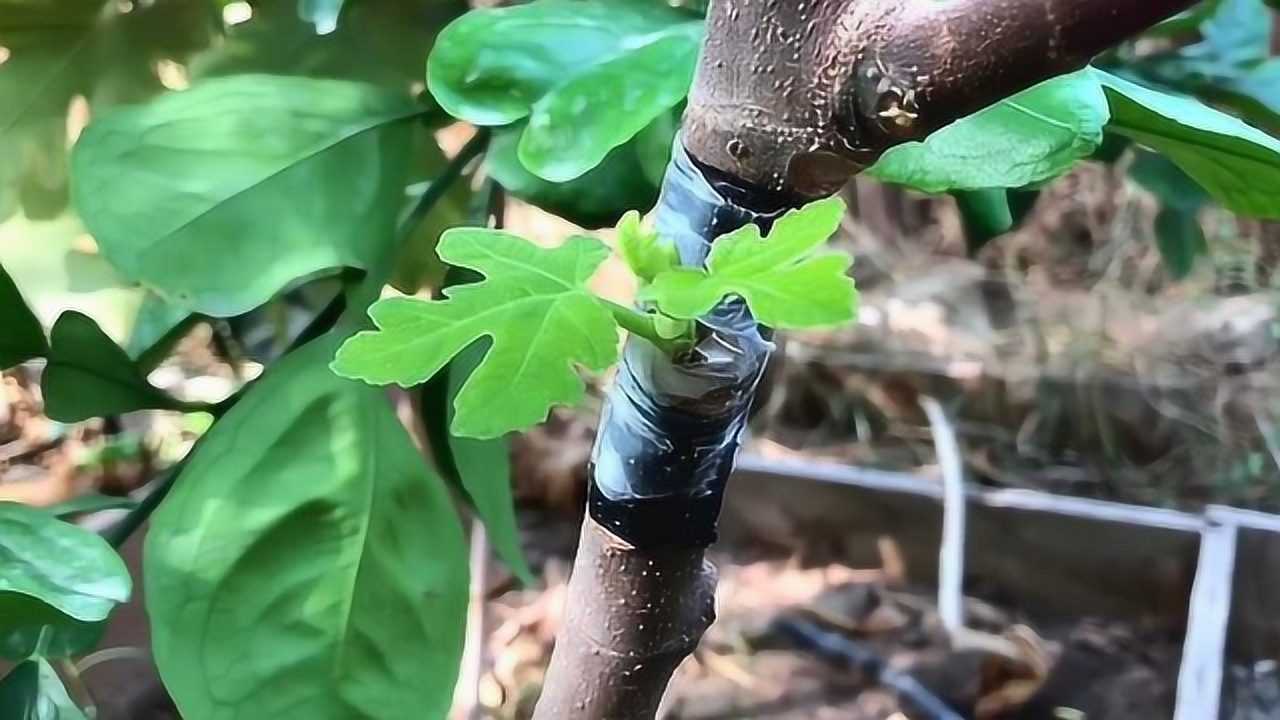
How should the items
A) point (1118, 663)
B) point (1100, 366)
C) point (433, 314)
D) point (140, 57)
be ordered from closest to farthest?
point (433, 314) → point (140, 57) → point (1118, 663) → point (1100, 366)

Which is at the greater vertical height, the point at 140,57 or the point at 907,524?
the point at 140,57

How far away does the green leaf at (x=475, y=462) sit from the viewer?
1.15 ft

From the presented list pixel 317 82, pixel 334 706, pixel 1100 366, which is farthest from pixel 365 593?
pixel 1100 366

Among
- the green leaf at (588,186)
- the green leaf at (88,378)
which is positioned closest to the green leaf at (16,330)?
the green leaf at (88,378)

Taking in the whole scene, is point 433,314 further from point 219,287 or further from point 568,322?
point 219,287

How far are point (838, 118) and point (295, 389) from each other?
18 cm

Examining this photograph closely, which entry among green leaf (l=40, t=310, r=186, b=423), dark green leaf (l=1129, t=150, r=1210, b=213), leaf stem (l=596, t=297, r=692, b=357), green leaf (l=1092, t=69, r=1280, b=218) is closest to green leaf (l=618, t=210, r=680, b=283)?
leaf stem (l=596, t=297, r=692, b=357)

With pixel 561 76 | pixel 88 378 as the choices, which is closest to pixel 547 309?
pixel 561 76

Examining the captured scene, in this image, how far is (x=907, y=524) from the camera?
0.88m

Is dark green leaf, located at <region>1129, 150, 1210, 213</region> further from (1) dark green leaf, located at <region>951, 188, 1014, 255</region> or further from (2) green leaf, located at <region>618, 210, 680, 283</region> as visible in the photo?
(2) green leaf, located at <region>618, 210, 680, 283</region>

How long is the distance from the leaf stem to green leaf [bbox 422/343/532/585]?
6.7 inches

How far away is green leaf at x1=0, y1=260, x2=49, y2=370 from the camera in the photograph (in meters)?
0.33

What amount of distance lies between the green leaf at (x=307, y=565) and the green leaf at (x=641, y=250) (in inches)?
6.1

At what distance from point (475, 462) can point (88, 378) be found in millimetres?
109
